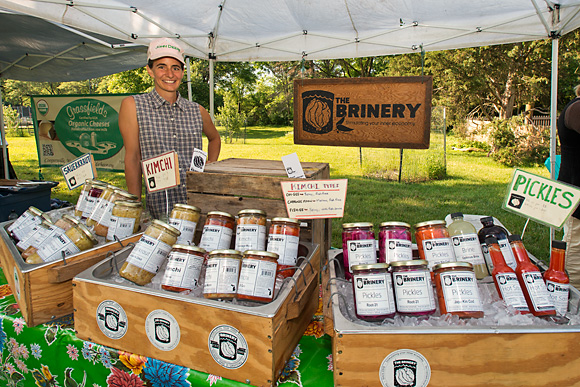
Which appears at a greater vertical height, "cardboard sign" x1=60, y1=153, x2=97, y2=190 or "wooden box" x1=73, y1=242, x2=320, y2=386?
"cardboard sign" x1=60, y1=153, x2=97, y2=190

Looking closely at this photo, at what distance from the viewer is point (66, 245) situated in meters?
1.50

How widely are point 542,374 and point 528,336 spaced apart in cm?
13

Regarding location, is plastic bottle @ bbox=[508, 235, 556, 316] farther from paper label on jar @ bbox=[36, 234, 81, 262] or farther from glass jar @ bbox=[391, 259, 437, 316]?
paper label on jar @ bbox=[36, 234, 81, 262]

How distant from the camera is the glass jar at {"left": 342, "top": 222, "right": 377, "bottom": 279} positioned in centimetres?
132

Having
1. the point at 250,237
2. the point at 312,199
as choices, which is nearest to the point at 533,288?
the point at 312,199

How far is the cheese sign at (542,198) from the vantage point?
138cm

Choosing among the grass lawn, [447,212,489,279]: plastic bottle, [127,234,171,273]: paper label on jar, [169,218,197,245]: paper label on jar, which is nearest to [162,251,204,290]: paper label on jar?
[127,234,171,273]: paper label on jar

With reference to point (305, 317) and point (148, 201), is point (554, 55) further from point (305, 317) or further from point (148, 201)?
point (148, 201)

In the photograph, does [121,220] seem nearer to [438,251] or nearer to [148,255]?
[148,255]

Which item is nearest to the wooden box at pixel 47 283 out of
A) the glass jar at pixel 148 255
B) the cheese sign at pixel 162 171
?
the glass jar at pixel 148 255

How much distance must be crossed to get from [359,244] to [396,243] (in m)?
0.13

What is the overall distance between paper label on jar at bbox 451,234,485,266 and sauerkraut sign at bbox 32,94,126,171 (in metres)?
5.08

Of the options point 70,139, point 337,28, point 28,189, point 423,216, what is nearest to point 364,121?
point 337,28

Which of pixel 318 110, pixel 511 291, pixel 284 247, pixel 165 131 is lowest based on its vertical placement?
pixel 511 291
